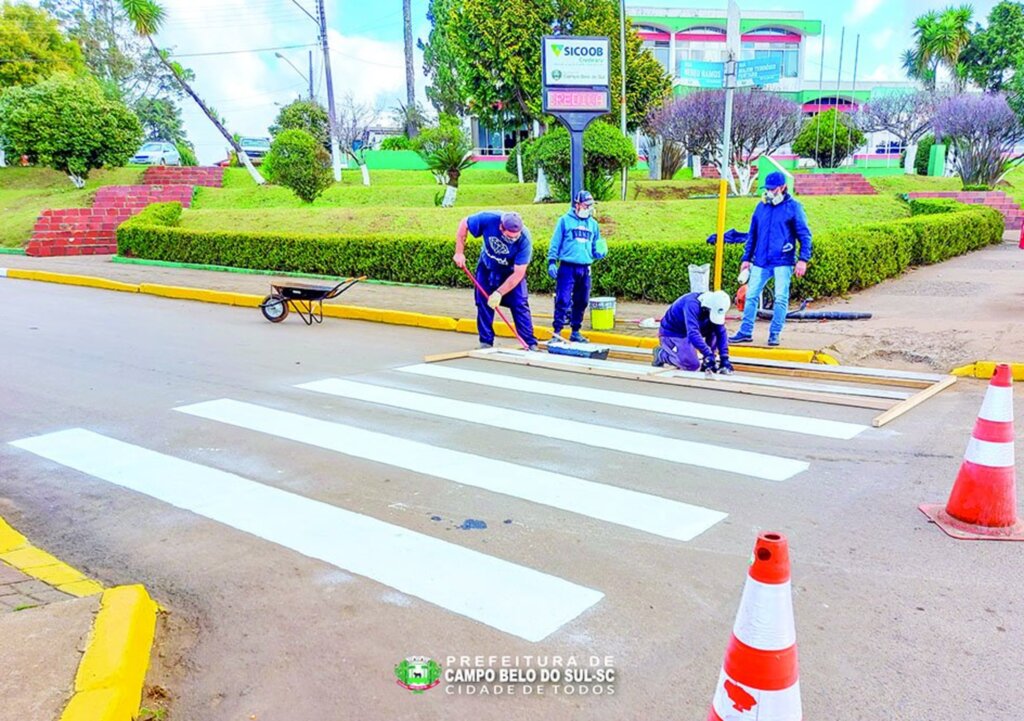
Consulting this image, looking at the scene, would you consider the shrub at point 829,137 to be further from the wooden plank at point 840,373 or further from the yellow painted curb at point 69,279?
the wooden plank at point 840,373

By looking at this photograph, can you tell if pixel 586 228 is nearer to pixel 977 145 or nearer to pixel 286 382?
pixel 286 382

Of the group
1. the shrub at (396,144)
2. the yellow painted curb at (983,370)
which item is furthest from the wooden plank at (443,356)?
the shrub at (396,144)

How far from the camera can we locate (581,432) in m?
5.96

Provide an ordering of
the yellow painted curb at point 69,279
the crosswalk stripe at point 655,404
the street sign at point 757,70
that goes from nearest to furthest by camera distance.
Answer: the crosswalk stripe at point 655,404, the street sign at point 757,70, the yellow painted curb at point 69,279

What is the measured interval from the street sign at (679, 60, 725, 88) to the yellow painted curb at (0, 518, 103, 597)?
793cm

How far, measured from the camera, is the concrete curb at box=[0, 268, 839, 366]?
8.59m

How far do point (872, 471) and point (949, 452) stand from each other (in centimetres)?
77

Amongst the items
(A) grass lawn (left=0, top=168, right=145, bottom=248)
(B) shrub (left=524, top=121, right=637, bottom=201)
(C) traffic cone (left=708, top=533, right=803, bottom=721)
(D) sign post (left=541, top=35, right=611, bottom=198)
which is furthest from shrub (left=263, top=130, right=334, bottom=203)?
(C) traffic cone (left=708, top=533, right=803, bottom=721)

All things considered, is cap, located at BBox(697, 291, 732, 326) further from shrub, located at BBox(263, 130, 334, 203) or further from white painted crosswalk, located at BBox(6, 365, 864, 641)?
shrub, located at BBox(263, 130, 334, 203)

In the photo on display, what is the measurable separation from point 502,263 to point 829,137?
33292 millimetres

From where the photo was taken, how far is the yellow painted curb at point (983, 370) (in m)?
7.44

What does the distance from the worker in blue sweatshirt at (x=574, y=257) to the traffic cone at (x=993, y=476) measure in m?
5.56

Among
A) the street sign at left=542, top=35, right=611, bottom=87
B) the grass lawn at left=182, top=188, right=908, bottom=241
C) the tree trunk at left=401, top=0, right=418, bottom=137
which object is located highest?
the tree trunk at left=401, top=0, right=418, bottom=137

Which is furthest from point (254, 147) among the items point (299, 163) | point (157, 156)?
point (299, 163)
